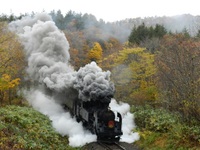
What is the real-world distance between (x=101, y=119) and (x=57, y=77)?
23.7ft

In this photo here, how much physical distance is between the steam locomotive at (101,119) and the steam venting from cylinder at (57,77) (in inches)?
17.5

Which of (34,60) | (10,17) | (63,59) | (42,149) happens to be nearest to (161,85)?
(63,59)

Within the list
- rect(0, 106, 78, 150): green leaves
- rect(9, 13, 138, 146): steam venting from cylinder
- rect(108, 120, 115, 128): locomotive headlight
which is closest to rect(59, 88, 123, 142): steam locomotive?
rect(108, 120, 115, 128): locomotive headlight

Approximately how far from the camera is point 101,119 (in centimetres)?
1559

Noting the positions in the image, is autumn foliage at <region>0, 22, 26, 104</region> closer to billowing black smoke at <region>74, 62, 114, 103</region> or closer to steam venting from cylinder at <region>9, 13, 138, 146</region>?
steam venting from cylinder at <region>9, 13, 138, 146</region>

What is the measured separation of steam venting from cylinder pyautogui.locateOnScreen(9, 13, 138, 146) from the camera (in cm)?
1645

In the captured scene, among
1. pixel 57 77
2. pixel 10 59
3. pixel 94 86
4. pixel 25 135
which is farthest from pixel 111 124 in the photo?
pixel 10 59

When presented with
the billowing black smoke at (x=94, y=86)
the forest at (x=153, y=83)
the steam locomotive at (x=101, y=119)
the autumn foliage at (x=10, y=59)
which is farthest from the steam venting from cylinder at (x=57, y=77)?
the forest at (x=153, y=83)

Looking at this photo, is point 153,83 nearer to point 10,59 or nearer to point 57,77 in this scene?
point 57,77

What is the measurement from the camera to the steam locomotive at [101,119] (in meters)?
15.7

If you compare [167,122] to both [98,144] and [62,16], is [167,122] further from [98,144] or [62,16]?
[62,16]

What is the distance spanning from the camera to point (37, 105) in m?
26.4

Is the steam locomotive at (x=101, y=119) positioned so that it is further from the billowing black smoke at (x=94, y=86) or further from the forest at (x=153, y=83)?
the forest at (x=153, y=83)

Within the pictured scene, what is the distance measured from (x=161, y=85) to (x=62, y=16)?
232 ft
